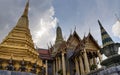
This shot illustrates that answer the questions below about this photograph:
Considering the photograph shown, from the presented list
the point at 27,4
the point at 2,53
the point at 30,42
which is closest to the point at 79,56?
the point at 30,42

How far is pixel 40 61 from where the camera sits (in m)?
22.8

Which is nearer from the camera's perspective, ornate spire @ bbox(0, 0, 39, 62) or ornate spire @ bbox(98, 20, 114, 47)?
ornate spire @ bbox(98, 20, 114, 47)

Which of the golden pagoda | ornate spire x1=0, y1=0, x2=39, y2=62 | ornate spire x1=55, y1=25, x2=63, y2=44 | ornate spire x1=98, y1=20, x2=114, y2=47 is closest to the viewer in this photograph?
ornate spire x1=98, y1=20, x2=114, y2=47

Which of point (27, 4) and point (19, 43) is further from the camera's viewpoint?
point (27, 4)

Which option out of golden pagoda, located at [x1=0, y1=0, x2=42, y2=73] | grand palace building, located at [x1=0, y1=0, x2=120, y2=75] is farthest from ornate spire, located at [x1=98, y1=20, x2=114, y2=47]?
golden pagoda, located at [x1=0, y1=0, x2=42, y2=73]

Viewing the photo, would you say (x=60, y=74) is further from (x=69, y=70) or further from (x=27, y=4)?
(x=27, y=4)

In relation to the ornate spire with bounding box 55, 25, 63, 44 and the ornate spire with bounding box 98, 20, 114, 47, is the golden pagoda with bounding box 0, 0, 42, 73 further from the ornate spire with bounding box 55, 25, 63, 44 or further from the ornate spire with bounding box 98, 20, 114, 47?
the ornate spire with bounding box 98, 20, 114, 47

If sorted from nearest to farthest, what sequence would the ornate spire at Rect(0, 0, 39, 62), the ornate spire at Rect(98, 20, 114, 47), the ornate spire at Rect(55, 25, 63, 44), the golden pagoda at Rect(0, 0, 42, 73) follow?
1. the ornate spire at Rect(98, 20, 114, 47)
2. the golden pagoda at Rect(0, 0, 42, 73)
3. the ornate spire at Rect(0, 0, 39, 62)
4. the ornate spire at Rect(55, 25, 63, 44)

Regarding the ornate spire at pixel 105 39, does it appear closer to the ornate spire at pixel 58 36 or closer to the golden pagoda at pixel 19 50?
the golden pagoda at pixel 19 50

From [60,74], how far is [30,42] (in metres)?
6.51

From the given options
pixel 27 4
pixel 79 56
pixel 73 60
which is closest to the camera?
pixel 79 56

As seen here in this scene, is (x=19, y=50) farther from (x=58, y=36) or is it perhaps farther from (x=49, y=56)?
(x=58, y=36)

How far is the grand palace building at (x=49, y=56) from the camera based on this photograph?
2040 centimetres

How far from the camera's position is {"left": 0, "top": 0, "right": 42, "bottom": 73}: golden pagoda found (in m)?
20.4
